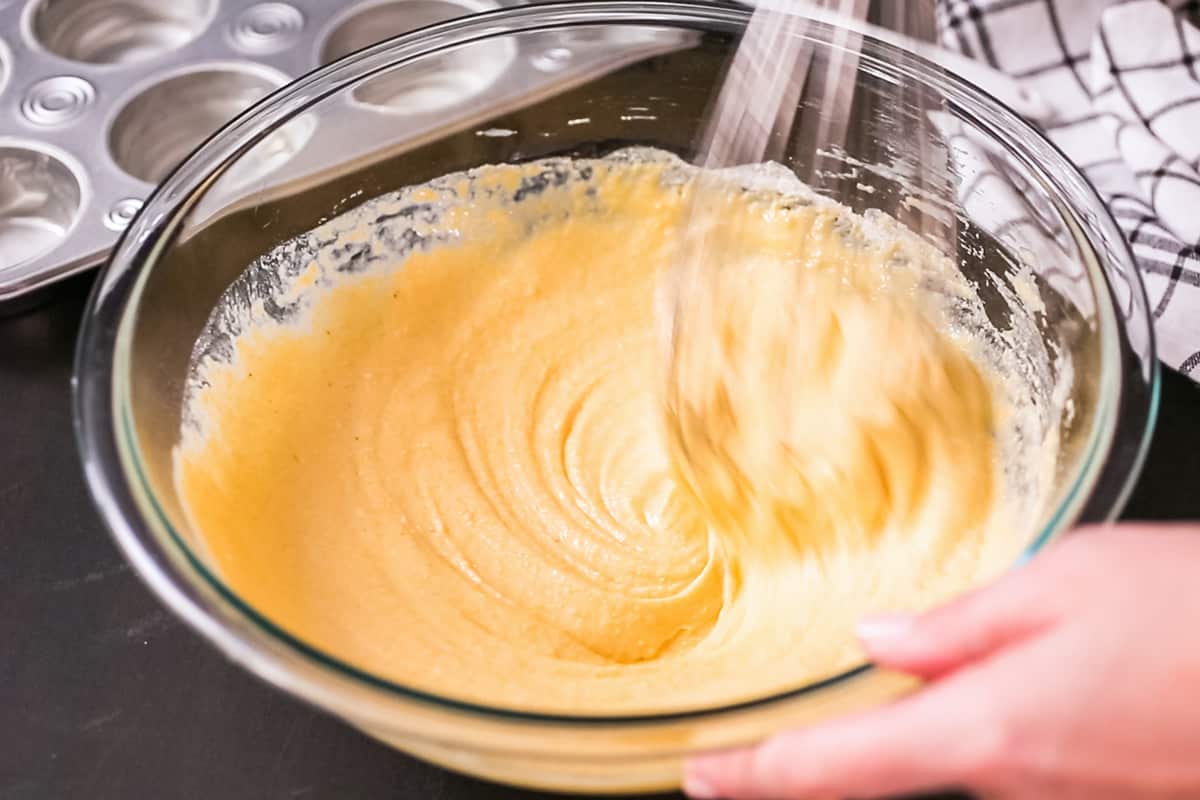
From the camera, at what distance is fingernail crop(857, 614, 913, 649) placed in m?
0.63

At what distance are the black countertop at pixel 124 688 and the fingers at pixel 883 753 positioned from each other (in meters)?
0.30

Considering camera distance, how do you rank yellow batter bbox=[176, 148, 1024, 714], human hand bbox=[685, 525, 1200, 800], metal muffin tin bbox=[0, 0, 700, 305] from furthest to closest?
metal muffin tin bbox=[0, 0, 700, 305] < yellow batter bbox=[176, 148, 1024, 714] < human hand bbox=[685, 525, 1200, 800]

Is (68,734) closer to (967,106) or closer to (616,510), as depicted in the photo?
(616,510)

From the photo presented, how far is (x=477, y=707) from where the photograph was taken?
63 cm

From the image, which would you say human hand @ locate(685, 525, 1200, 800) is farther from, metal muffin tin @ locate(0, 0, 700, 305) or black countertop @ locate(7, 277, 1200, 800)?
metal muffin tin @ locate(0, 0, 700, 305)

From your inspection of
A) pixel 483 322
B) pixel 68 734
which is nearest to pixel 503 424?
pixel 483 322

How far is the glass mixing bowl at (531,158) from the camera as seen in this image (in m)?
0.65

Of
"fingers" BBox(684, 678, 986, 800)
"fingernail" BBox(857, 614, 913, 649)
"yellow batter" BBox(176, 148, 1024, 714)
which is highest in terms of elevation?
"fingernail" BBox(857, 614, 913, 649)

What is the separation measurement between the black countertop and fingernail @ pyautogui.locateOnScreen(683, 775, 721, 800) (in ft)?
0.80

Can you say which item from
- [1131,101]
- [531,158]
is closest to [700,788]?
[531,158]

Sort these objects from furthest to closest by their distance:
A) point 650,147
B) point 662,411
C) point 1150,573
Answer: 1. point 650,147
2. point 662,411
3. point 1150,573

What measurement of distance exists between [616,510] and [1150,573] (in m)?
0.45

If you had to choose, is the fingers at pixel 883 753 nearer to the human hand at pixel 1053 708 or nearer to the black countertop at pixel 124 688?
the human hand at pixel 1053 708

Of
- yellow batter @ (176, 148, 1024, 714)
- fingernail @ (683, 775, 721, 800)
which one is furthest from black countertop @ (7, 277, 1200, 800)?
fingernail @ (683, 775, 721, 800)
